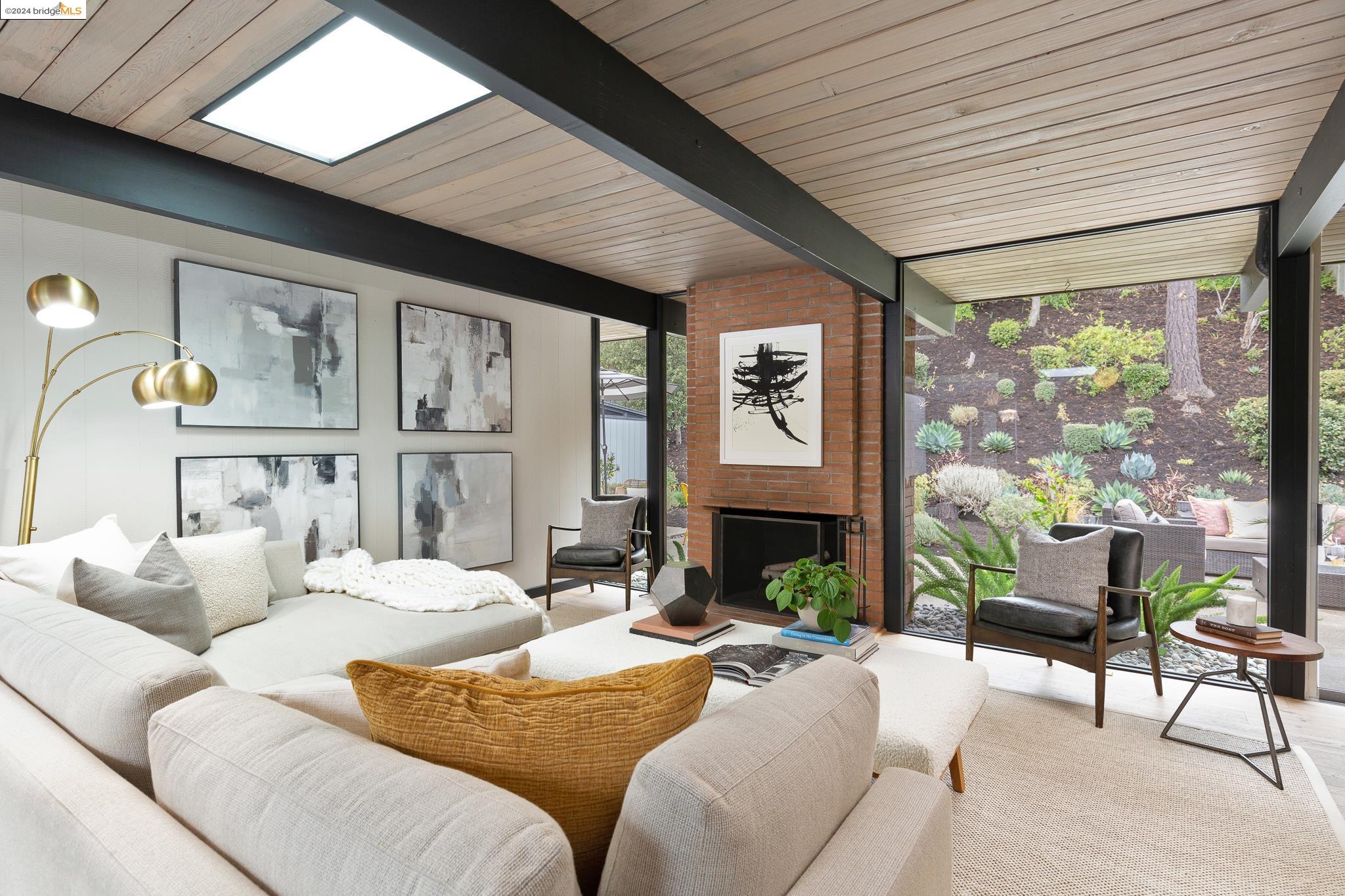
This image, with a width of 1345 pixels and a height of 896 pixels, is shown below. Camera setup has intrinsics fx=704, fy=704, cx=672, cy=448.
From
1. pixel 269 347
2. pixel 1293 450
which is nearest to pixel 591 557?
pixel 269 347

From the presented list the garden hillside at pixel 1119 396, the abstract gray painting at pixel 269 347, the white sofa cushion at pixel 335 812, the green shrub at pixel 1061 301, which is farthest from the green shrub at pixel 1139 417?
the abstract gray painting at pixel 269 347

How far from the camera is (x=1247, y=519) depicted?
3324 millimetres

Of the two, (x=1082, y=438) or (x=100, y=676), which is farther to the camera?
(x=1082, y=438)

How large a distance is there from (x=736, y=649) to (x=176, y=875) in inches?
79.3

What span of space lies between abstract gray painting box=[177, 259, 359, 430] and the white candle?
Result: 14.6ft

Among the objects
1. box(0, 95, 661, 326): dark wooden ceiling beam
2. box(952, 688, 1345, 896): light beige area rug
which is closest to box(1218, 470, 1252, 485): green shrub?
box(952, 688, 1345, 896): light beige area rug

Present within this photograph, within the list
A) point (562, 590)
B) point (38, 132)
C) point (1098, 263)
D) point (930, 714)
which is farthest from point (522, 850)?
point (562, 590)

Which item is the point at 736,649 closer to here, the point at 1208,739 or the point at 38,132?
the point at 1208,739

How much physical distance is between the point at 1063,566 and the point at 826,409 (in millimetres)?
1646

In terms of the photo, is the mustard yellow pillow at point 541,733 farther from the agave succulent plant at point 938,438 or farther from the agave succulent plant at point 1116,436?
the agave succulent plant at point 938,438

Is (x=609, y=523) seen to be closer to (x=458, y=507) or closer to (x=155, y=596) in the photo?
(x=458, y=507)

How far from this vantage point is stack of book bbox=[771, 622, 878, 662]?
2.65 meters

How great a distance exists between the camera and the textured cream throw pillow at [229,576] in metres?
2.79

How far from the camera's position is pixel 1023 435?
3.78m
